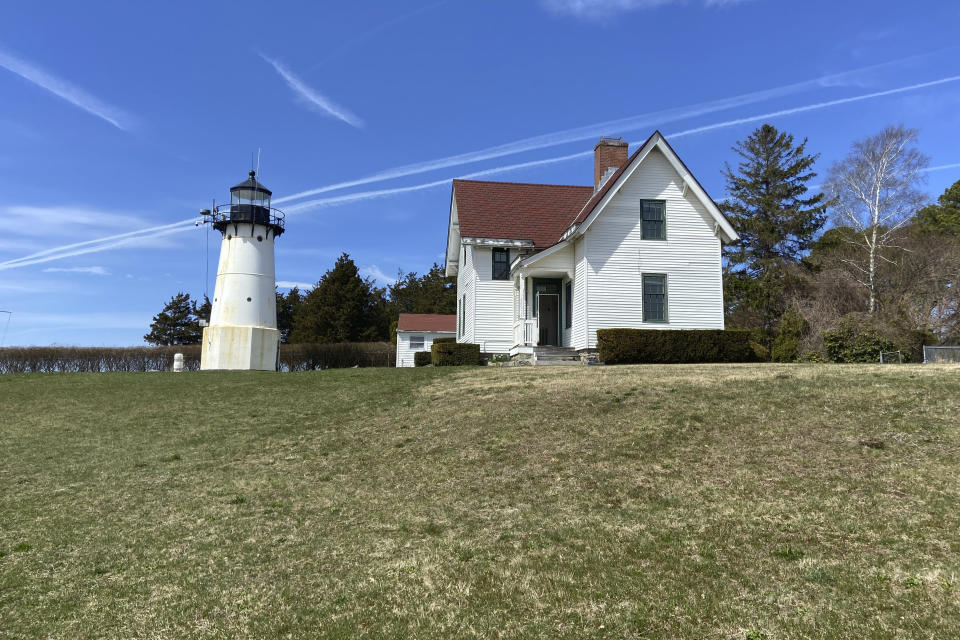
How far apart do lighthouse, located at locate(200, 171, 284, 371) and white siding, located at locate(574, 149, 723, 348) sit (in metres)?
17.7

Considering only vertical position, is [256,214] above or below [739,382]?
above

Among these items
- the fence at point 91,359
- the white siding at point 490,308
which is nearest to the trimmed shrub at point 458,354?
the white siding at point 490,308

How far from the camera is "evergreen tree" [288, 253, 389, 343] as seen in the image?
191 ft

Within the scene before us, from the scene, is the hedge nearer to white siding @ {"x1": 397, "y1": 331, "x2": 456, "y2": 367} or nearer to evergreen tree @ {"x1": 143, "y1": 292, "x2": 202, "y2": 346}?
white siding @ {"x1": 397, "y1": 331, "x2": 456, "y2": 367}

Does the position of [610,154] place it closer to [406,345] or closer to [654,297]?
[654,297]

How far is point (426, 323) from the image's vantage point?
4422 cm

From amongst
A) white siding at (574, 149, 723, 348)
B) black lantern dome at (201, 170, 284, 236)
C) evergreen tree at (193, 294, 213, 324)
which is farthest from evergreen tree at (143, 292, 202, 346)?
white siding at (574, 149, 723, 348)

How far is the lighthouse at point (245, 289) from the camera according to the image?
34.1m

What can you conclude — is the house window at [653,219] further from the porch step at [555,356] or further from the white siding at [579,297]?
the porch step at [555,356]

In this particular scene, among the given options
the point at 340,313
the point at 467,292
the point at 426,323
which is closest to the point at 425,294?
the point at 340,313

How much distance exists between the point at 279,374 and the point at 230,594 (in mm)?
19098

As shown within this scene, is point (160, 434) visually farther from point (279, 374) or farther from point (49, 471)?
point (279, 374)

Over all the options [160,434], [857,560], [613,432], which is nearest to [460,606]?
[857,560]

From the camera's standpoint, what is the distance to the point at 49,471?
13.0 metres
